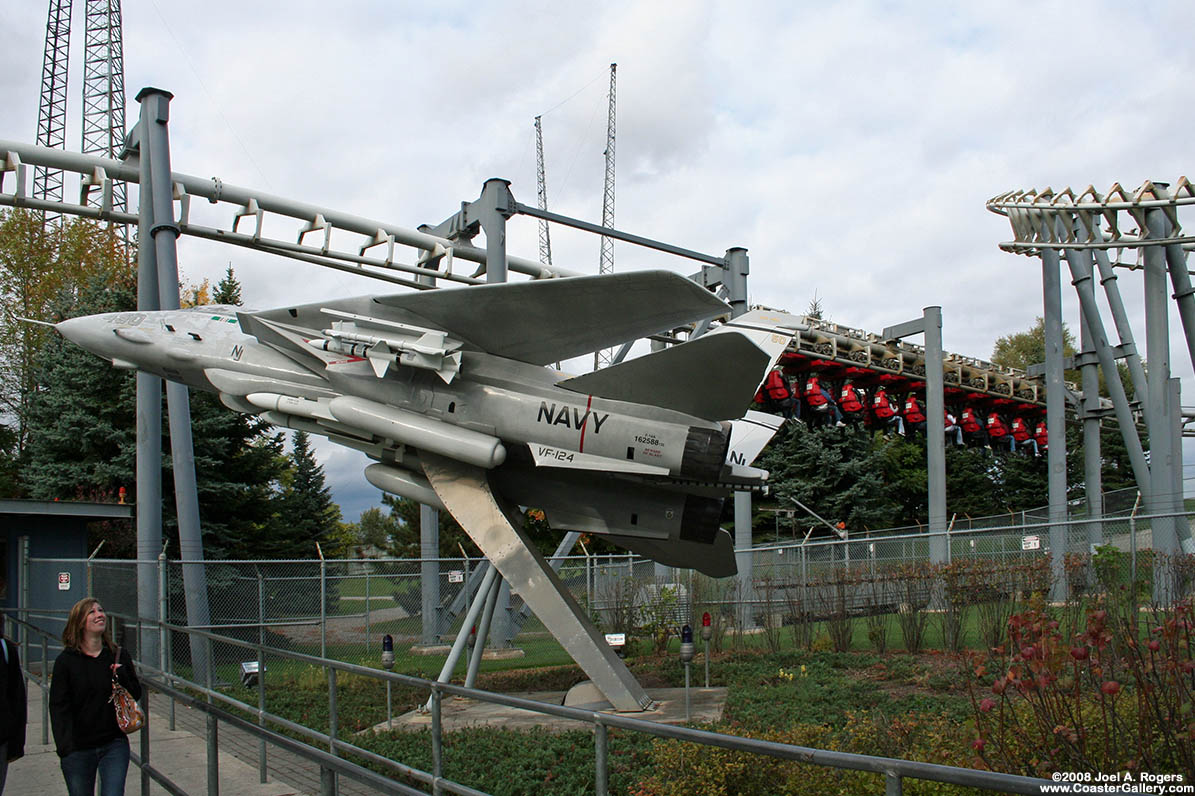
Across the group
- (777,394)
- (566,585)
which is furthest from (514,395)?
(777,394)

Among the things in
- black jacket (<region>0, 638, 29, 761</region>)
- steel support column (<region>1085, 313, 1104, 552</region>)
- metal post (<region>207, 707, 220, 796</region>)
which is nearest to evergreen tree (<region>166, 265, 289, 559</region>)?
black jacket (<region>0, 638, 29, 761</region>)

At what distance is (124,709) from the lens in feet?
16.4

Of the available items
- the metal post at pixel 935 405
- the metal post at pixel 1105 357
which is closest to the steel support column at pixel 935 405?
the metal post at pixel 935 405

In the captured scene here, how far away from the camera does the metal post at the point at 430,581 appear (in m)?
15.1

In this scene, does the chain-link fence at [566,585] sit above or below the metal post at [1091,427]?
below

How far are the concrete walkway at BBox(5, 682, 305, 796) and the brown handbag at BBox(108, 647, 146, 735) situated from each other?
1597mm

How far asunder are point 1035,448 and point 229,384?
2651 cm

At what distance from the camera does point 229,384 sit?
365 inches

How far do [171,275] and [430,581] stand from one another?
655 centimetres

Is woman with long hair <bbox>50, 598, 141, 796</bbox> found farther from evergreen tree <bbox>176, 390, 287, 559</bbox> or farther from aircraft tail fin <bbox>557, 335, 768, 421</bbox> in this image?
evergreen tree <bbox>176, 390, 287, 559</bbox>

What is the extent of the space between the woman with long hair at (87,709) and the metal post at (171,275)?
23.6 ft

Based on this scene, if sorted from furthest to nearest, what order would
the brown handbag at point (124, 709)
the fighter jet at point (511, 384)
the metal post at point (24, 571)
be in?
the metal post at point (24, 571), the fighter jet at point (511, 384), the brown handbag at point (124, 709)

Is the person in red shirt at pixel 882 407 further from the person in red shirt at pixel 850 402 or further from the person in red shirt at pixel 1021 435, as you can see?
the person in red shirt at pixel 1021 435

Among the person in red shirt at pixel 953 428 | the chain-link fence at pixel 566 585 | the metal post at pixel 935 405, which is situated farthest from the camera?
the person in red shirt at pixel 953 428
